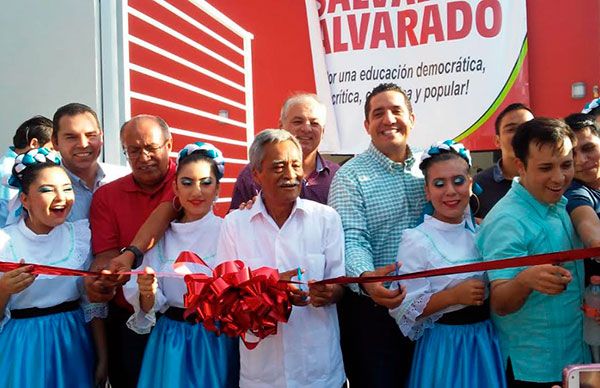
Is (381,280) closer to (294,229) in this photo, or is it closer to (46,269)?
(294,229)

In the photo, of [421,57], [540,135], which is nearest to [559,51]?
[421,57]

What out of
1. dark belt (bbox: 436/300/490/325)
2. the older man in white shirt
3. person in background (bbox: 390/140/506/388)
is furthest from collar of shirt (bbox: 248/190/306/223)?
dark belt (bbox: 436/300/490/325)

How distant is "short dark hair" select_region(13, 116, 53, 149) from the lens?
153 inches

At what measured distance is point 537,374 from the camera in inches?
88.8

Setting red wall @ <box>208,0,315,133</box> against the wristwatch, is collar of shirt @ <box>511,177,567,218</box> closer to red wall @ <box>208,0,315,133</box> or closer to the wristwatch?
the wristwatch

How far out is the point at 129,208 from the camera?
9.49 ft

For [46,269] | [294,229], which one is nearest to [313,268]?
[294,229]

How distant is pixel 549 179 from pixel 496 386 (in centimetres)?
83

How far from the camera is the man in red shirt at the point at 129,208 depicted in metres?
2.85

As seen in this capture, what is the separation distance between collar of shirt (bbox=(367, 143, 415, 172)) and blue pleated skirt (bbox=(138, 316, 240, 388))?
1.08 metres

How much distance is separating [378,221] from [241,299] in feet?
2.57

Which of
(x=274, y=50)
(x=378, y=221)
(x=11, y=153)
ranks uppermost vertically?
(x=274, y=50)

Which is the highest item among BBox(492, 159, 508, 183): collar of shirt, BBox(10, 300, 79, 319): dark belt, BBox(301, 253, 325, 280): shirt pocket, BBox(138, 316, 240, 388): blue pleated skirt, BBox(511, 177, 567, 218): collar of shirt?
BBox(492, 159, 508, 183): collar of shirt

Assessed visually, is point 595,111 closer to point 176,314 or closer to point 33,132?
point 176,314
